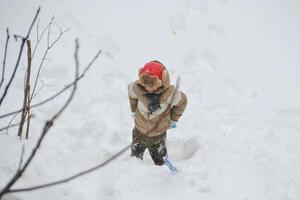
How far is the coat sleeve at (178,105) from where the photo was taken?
3367mm

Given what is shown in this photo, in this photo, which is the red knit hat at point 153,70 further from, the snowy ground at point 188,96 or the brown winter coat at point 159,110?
the snowy ground at point 188,96

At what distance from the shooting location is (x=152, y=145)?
3688 millimetres

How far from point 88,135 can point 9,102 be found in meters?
1.00

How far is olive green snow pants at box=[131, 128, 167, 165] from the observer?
144 inches

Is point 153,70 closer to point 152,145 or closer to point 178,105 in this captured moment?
point 178,105

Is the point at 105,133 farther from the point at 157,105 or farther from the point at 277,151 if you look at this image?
the point at 277,151

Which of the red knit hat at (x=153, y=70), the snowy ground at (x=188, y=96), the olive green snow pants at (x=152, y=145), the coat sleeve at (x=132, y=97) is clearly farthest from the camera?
the olive green snow pants at (x=152, y=145)

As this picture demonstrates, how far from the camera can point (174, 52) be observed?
604cm

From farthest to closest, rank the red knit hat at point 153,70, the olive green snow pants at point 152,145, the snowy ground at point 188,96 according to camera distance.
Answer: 1. the olive green snow pants at point 152,145
2. the snowy ground at point 188,96
3. the red knit hat at point 153,70

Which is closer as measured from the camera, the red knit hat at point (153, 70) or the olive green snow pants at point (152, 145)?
the red knit hat at point (153, 70)

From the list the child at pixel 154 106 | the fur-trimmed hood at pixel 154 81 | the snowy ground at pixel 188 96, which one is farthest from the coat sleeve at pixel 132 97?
the snowy ground at pixel 188 96

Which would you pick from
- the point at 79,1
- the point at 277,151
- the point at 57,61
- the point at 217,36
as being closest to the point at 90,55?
the point at 57,61

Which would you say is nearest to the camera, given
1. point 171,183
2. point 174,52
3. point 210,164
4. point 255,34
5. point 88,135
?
point 171,183

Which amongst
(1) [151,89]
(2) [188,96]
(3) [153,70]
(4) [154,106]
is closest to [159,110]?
(4) [154,106]
